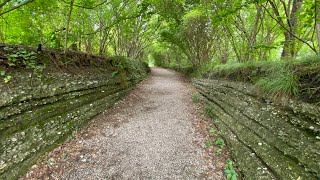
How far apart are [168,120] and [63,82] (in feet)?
9.37

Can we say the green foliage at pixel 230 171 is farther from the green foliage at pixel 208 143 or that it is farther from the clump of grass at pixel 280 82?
the clump of grass at pixel 280 82

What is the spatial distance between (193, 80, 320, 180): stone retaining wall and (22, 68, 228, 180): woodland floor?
1.60 ft

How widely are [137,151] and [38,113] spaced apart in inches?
77.5

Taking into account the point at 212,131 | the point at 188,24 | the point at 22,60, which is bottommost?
the point at 212,131

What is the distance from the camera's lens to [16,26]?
5613 mm

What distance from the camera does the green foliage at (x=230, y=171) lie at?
8.61ft

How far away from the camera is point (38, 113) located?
294 centimetres

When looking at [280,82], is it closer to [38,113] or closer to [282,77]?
[282,77]

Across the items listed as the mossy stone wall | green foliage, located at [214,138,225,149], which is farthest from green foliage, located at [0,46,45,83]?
green foliage, located at [214,138,225,149]

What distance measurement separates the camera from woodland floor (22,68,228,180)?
2.70 metres

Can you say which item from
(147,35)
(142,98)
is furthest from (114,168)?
(147,35)

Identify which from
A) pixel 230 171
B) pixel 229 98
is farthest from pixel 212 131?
pixel 230 171

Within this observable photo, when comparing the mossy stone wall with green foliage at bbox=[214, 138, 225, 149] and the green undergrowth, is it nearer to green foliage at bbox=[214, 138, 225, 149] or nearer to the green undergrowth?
green foliage at bbox=[214, 138, 225, 149]

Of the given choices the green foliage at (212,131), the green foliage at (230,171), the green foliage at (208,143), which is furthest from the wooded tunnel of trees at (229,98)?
the green foliage at (208,143)
